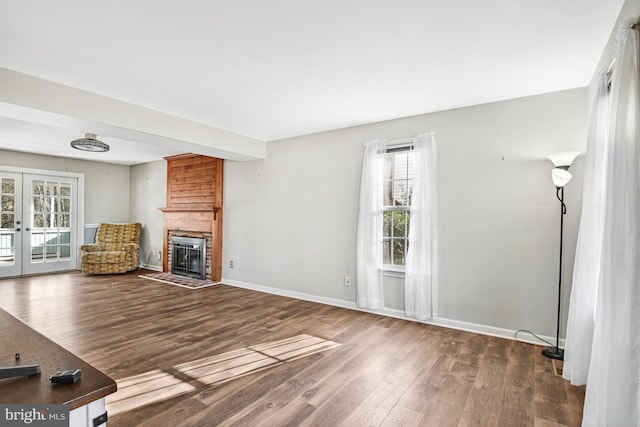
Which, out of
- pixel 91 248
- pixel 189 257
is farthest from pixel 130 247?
pixel 189 257

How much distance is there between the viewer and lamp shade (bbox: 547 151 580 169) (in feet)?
9.42

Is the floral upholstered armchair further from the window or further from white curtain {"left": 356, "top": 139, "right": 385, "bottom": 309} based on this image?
the window

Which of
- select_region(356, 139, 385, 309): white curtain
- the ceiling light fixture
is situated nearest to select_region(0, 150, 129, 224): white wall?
the ceiling light fixture

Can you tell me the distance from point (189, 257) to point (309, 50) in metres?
5.15

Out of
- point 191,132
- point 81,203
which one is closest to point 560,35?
point 191,132

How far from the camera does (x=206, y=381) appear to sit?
2.44 metres

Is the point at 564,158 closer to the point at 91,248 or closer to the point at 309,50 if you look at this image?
the point at 309,50

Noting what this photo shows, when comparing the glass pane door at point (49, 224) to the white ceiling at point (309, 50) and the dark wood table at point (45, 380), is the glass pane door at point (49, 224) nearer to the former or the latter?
the white ceiling at point (309, 50)

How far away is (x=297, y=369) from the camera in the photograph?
2.67 meters

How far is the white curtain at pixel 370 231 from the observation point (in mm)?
4191

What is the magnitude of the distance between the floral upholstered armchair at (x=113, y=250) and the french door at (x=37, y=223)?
2.12 feet

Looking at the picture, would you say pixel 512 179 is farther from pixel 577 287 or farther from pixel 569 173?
pixel 577 287

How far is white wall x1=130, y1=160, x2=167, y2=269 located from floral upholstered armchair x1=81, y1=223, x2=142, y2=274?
256 millimetres

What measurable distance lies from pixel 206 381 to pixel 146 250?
617cm
